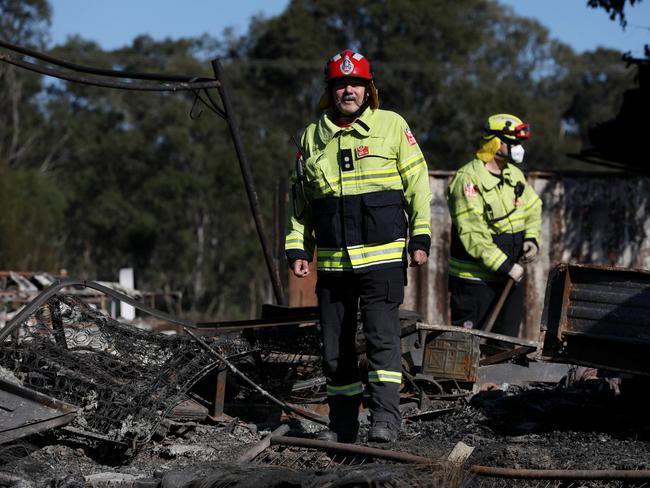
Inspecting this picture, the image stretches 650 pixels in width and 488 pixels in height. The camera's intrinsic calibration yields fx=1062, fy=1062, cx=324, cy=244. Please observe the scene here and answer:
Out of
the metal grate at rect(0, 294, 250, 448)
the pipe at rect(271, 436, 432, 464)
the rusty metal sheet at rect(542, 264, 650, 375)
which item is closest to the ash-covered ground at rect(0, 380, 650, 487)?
the pipe at rect(271, 436, 432, 464)

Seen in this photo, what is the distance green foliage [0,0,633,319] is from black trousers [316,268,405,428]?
2462 centimetres

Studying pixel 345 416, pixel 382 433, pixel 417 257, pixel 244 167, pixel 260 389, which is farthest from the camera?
pixel 244 167

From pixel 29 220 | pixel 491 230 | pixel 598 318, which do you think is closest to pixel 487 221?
pixel 491 230

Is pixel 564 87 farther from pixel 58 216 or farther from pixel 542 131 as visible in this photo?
pixel 58 216

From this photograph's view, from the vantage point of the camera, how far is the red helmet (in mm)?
5488

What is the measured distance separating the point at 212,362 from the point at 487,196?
2623mm

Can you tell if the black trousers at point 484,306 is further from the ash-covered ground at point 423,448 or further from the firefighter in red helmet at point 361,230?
the firefighter in red helmet at point 361,230

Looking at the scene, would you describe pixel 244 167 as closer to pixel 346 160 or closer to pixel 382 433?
pixel 346 160

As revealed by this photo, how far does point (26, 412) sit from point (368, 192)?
1992 mm

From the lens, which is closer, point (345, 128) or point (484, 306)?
point (345, 128)

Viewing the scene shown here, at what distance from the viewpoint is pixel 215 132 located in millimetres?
34406

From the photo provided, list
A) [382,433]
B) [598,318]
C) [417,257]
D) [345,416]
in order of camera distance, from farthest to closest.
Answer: [345,416]
[598,318]
[417,257]
[382,433]

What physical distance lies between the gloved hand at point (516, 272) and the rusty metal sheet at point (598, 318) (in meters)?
1.66

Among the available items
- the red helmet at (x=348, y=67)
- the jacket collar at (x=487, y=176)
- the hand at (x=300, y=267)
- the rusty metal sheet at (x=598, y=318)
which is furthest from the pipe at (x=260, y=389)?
the jacket collar at (x=487, y=176)
